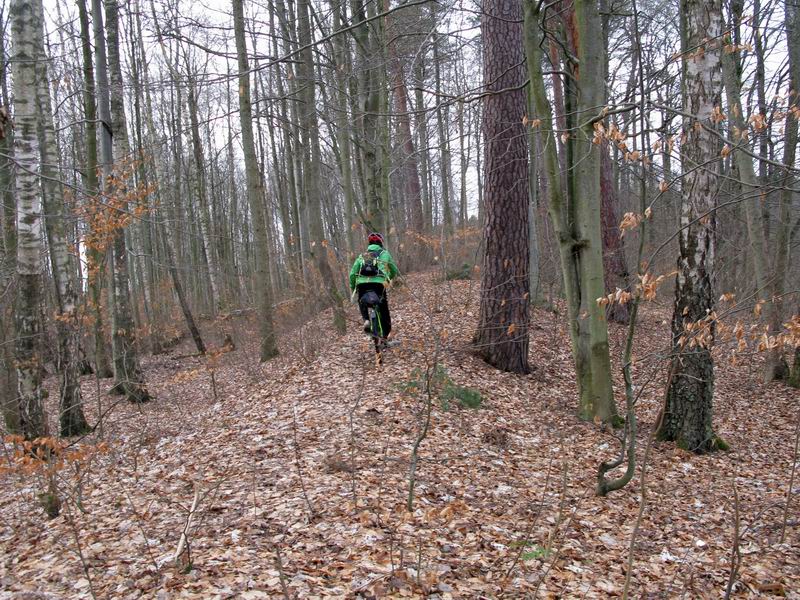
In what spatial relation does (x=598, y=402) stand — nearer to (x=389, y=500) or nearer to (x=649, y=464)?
(x=649, y=464)

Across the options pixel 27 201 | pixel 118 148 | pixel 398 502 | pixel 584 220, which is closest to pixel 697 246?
pixel 584 220

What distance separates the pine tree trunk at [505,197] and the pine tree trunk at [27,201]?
5770mm

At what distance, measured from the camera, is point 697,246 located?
20.5 feet

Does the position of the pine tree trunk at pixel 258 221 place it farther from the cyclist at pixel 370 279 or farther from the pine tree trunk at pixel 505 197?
the pine tree trunk at pixel 505 197

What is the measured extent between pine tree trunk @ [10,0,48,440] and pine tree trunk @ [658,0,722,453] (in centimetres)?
681

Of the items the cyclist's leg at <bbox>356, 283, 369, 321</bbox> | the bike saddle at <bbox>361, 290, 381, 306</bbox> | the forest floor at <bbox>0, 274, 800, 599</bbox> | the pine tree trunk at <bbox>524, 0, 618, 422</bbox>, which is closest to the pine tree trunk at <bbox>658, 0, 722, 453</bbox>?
the forest floor at <bbox>0, 274, 800, 599</bbox>

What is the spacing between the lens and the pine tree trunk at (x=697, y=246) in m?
5.91

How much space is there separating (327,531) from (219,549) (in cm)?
76

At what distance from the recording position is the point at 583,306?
6895 mm

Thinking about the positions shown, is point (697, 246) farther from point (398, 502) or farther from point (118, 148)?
point (118, 148)

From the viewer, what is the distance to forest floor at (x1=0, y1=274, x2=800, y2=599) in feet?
12.1

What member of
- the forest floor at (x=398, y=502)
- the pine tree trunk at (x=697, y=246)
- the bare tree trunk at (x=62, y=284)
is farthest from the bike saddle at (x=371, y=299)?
the pine tree trunk at (x=697, y=246)

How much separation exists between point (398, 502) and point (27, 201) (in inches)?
198

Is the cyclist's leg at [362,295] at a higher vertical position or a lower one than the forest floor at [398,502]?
higher
